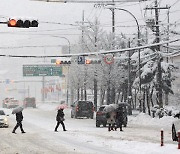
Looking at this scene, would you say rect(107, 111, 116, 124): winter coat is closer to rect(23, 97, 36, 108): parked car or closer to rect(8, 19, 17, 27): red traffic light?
rect(8, 19, 17, 27): red traffic light

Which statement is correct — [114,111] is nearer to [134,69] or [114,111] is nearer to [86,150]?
[86,150]

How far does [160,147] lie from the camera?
18.9 metres

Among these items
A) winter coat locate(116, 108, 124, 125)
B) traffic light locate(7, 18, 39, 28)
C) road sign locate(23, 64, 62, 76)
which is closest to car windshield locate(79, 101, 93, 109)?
winter coat locate(116, 108, 124, 125)

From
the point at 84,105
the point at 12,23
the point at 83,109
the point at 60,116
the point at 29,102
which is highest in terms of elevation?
the point at 12,23

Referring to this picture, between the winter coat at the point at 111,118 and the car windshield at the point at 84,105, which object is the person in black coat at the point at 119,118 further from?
the car windshield at the point at 84,105

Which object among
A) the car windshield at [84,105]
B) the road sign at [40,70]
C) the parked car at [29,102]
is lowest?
the parked car at [29,102]

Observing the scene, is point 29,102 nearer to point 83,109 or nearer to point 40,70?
point 40,70

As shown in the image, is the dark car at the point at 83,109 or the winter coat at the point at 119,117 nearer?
the winter coat at the point at 119,117

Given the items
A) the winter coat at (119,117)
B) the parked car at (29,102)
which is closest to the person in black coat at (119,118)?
the winter coat at (119,117)

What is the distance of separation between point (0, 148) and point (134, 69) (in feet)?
151

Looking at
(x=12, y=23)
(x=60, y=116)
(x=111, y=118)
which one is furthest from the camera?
(x=60, y=116)

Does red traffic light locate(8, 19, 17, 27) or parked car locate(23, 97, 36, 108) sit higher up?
red traffic light locate(8, 19, 17, 27)

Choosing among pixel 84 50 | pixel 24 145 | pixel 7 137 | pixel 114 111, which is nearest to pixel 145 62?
pixel 84 50

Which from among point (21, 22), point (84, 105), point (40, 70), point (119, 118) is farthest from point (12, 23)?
point (40, 70)
